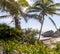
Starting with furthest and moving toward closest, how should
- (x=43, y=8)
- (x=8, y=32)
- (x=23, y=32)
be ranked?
(x=43, y=8)
(x=23, y=32)
(x=8, y=32)

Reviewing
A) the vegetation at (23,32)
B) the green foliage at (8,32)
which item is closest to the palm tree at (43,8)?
the vegetation at (23,32)

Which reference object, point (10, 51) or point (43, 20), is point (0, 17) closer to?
point (43, 20)

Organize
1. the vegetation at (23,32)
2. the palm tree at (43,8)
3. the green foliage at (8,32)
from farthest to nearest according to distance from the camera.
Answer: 1. the palm tree at (43,8)
2. the green foliage at (8,32)
3. the vegetation at (23,32)

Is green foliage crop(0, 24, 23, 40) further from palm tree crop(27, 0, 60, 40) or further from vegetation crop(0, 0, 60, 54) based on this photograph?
palm tree crop(27, 0, 60, 40)

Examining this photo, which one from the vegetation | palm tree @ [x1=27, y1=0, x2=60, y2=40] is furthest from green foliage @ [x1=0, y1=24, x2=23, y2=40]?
palm tree @ [x1=27, y1=0, x2=60, y2=40]

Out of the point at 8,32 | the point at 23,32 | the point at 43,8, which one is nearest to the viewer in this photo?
the point at 8,32

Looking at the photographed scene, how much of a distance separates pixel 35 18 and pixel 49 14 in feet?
8.17

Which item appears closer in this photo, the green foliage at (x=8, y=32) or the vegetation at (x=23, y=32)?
the vegetation at (x=23, y=32)

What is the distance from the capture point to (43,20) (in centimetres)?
2781

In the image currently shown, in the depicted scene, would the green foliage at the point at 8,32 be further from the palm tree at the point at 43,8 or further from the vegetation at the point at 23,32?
the palm tree at the point at 43,8

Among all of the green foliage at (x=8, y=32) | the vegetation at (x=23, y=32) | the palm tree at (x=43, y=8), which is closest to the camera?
the vegetation at (x=23, y=32)

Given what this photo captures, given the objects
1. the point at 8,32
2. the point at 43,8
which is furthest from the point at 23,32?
the point at 43,8

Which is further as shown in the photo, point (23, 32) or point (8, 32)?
point (23, 32)

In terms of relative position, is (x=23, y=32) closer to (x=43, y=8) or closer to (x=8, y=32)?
(x=8, y=32)
